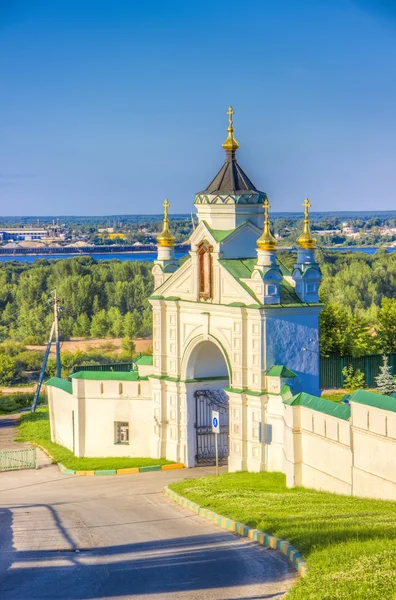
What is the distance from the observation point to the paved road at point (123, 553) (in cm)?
1324

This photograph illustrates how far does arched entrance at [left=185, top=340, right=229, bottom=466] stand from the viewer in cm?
2467

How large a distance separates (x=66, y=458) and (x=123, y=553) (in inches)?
432

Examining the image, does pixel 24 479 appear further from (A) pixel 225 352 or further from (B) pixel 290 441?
(B) pixel 290 441

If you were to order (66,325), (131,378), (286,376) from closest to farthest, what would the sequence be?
(286,376) < (131,378) < (66,325)

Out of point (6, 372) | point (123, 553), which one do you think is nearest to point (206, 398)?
point (123, 553)

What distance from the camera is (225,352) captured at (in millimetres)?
23219

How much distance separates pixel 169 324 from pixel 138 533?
8380 mm

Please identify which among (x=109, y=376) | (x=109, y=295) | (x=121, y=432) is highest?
(x=109, y=295)

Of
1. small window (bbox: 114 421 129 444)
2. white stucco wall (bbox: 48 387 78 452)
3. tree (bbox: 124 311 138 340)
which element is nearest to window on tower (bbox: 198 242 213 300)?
small window (bbox: 114 421 129 444)

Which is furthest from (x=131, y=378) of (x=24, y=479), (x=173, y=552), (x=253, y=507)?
(x=173, y=552)

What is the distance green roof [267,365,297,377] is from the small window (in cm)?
489

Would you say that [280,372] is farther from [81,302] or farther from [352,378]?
[81,302]

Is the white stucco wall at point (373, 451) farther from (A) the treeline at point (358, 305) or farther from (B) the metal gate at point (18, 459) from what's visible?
(A) the treeline at point (358, 305)

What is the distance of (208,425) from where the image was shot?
81.5 feet
